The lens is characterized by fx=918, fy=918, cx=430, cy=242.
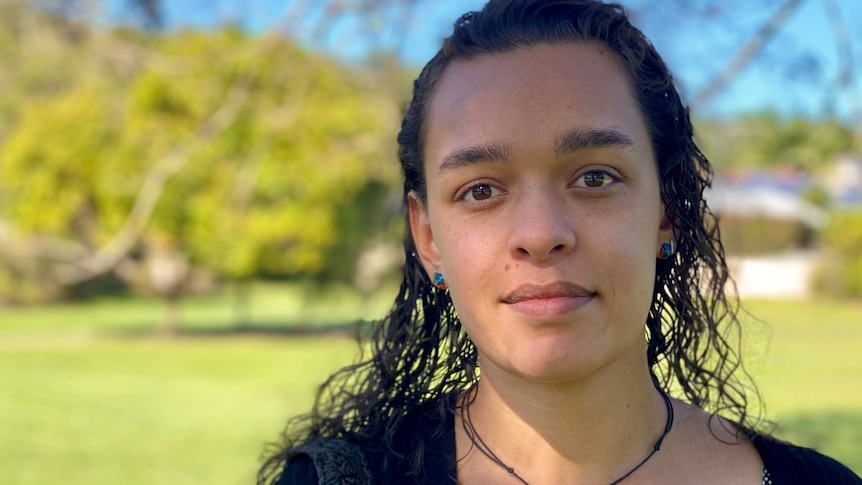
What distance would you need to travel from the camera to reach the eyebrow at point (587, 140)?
5.06 ft

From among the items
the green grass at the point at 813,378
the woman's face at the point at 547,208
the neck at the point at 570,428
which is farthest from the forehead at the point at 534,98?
the green grass at the point at 813,378

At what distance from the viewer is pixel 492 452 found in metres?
1.71

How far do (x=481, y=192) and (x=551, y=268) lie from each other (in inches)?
8.2

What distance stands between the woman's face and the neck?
2.8 inches

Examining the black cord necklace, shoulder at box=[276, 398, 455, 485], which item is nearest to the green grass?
the black cord necklace

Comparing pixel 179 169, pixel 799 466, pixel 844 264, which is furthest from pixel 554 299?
pixel 844 264

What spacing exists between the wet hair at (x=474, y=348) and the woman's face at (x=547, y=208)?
2.0 inches

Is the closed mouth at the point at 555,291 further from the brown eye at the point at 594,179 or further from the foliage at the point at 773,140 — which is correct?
the foliage at the point at 773,140

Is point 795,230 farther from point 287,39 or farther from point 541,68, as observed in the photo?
point 541,68

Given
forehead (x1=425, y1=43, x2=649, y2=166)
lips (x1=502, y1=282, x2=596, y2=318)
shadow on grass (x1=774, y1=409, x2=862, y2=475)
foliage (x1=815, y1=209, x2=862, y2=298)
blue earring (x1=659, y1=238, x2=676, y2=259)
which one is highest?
foliage (x1=815, y1=209, x2=862, y2=298)

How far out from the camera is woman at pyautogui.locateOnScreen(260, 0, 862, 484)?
1.50 metres

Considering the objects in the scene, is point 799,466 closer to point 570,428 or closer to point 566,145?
point 570,428

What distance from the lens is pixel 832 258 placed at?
79.3 ft

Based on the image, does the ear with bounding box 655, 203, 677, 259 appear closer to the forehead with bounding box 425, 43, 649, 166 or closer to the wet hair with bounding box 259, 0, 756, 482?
the wet hair with bounding box 259, 0, 756, 482
